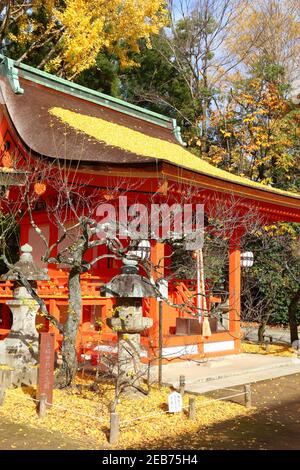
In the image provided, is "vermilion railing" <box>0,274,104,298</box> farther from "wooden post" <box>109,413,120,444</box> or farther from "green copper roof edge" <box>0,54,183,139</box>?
"green copper roof edge" <box>0,54,183,139</box>

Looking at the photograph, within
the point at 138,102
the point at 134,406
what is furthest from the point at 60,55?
the point at 134,406

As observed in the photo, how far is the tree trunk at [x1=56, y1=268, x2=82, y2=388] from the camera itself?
8.35 meters

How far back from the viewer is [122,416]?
23.7 feet

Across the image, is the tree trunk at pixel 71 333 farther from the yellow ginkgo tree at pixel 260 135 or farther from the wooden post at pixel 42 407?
the yellow ginkgo tree at pixel 260 135

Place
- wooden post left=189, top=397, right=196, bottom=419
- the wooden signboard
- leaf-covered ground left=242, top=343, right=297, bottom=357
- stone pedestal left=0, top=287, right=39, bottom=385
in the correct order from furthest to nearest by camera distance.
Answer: leaf-covered ground left=242, top=343, right=297, bottom=357 → stone pedestal left=0, top=287, right=39, bottom=385 → the wooden signboard → wooden post left=189, top=397, right=196, bottom=419

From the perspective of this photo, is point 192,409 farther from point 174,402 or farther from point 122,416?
point 122,416

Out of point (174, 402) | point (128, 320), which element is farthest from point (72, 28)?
point (174, 402)

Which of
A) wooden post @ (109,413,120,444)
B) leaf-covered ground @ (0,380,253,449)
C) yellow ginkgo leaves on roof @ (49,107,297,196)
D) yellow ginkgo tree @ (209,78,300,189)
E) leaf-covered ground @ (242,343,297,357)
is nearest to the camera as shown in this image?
wooden post @ (109,413,120,444)

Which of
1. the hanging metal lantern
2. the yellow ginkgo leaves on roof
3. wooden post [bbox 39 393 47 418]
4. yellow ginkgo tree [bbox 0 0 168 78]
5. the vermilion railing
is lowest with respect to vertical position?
wooden post [bbox 39 393 47 418]

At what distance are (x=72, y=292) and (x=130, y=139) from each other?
6536 millimetres

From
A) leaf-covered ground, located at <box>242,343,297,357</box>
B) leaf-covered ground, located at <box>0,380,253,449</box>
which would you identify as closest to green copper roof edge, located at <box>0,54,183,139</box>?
leaf-covered ground, located at <box>242,343,297,357</box>

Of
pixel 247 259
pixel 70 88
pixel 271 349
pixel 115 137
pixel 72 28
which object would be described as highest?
pixel 72 28

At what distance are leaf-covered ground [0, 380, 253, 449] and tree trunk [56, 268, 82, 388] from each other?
28 centimetres

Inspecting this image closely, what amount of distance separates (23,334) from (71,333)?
1.44 meters
